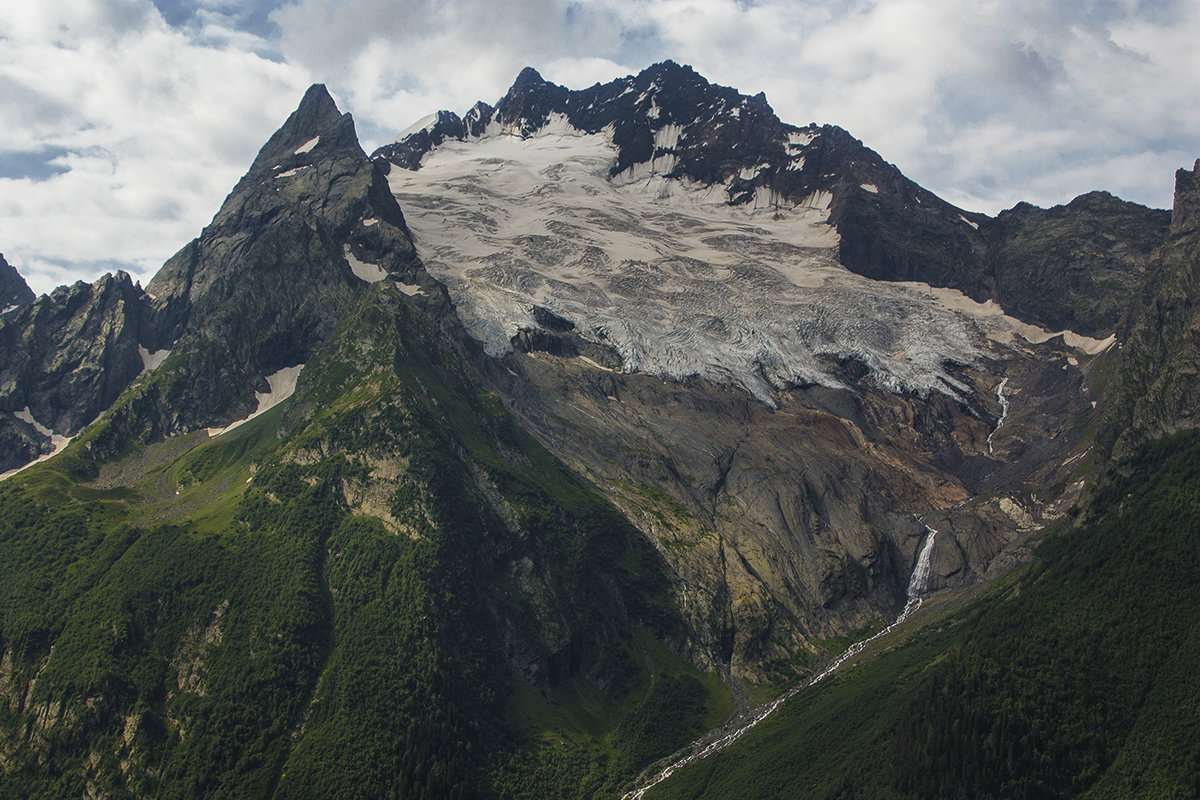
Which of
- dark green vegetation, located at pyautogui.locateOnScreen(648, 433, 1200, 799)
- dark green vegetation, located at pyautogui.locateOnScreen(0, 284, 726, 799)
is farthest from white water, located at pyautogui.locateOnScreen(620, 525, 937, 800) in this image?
dark green vegetation, located at pyautogui.locateOnScreen(0, 284, 726, 799)

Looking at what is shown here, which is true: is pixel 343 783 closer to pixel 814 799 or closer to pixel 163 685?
pixel 163 685

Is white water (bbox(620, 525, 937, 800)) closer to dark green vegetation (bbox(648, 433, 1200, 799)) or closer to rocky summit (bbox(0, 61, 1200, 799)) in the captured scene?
rocky summit (bbox(0, 61, 1200, 799))

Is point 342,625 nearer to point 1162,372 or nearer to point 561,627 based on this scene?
point 561,627

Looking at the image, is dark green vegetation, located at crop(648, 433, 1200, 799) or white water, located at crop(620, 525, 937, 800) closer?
dark green vegetation, located at crop(648, 433, 1200, 799)

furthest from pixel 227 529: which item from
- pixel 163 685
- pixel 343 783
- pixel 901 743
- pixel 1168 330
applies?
pixel 1168 330

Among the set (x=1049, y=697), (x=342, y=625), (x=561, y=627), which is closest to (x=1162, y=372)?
(x=1049, y=697)

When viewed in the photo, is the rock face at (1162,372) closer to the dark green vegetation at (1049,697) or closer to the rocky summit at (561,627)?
the rocky summit at (561,627)
